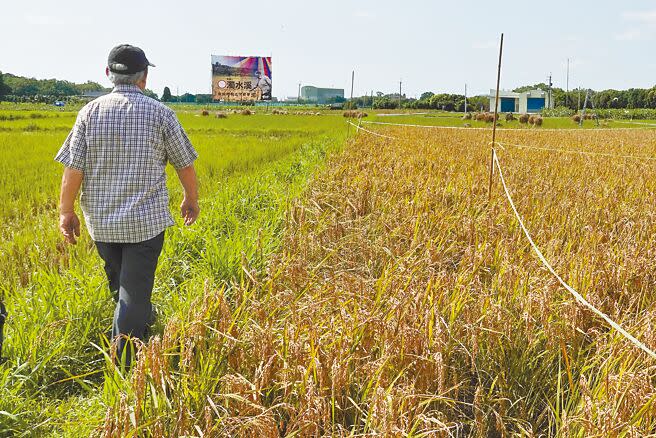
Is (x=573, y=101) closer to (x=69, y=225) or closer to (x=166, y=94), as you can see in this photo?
(x=166, y=94)

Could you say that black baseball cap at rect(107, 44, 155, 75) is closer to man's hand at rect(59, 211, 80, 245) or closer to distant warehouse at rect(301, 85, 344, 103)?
man's hand at rect(59, 211, 80, 245)

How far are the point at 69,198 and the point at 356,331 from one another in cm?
129

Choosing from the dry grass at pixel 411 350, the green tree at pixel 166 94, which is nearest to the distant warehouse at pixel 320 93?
the green tree at pixel 166 94

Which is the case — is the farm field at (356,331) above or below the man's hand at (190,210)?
below

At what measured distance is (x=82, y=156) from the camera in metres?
2.22

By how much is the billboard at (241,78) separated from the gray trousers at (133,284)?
66.3 m

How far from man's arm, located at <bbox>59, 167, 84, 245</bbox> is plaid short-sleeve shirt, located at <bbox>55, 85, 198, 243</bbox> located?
0.03m

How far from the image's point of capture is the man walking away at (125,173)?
7.26ft

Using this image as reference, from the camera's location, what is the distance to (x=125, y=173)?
88.0 inches

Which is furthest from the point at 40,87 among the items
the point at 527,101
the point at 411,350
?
the point at 411,350

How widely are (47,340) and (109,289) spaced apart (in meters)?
0.37

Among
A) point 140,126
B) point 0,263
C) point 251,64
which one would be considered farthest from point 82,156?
point 251,64

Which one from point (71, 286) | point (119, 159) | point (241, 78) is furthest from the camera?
point (241, 78)

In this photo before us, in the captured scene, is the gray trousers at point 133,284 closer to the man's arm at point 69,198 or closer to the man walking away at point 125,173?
the man walking away at point 125,173
